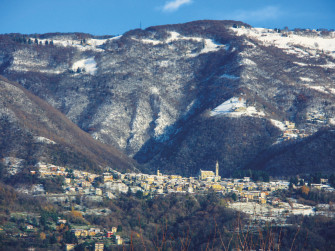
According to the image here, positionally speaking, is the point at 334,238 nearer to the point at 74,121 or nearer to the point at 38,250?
the point at 38,250

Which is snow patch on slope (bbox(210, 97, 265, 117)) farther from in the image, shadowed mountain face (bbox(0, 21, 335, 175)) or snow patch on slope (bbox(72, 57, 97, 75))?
snow patch on slope (bbox(72, 57, 97, 75))

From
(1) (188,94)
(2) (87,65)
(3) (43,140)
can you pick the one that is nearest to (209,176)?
(3) (43,140)

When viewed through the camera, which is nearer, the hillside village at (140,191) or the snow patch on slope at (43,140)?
the hillside village at (140,191)

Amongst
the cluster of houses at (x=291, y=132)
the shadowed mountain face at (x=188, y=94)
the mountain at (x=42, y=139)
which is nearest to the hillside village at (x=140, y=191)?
the mountain at (x=42, y=139)

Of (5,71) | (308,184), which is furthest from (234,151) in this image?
(5,71)

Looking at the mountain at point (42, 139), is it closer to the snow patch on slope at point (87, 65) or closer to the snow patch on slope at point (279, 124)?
the snow patch on slope at point (279, 124)

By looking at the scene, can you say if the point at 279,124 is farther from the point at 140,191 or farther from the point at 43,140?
the point at 43,140

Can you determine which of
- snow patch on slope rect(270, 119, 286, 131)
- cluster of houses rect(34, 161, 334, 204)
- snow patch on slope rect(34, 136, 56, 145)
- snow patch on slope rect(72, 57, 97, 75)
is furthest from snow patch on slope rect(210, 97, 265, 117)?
snow patch on slope rect(72, 57, 97, 75)
